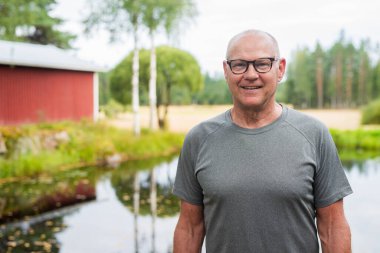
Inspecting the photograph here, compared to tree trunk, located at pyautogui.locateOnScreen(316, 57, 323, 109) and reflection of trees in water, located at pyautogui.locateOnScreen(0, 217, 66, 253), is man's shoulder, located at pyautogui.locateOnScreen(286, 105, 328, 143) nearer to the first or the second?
reflection of trees in water, located at pyautogui.locateOnScreen(0, 217, 66, 253)

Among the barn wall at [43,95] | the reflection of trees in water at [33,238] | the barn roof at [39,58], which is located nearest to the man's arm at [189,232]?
→ the reflection of trees in water at [33,238]

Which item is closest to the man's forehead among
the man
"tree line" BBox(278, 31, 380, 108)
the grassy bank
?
the man

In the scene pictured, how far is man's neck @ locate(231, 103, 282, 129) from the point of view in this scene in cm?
184

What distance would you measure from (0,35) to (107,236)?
7.60 meters

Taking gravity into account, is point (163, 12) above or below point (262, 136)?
above

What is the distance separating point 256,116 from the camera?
1.84 m

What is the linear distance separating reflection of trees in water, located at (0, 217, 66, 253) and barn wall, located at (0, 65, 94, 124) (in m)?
9.98

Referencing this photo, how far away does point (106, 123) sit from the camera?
18219 mm

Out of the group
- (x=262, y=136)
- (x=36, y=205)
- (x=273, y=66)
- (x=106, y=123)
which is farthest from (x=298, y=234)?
(x=106, y=123)

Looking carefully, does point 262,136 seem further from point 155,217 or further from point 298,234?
point 155,217

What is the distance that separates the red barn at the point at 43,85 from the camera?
16359 millimetres

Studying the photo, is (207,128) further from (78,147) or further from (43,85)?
(43,85)

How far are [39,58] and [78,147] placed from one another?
5065mm

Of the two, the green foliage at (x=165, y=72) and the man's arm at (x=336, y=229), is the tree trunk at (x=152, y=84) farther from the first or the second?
the man's arm at (x=336, y=229)
